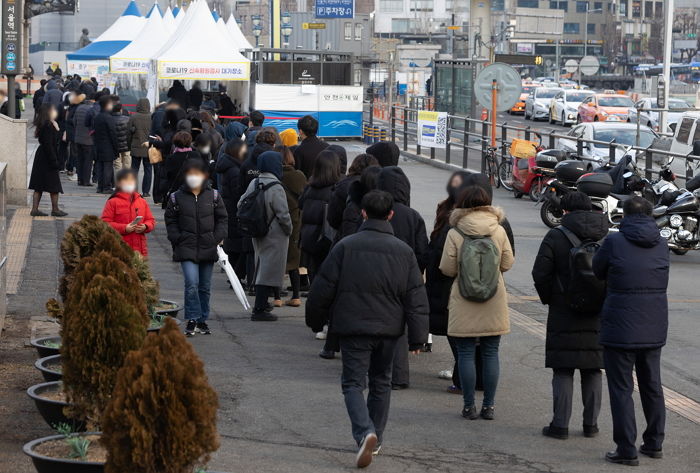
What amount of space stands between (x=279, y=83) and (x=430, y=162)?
27.7ft

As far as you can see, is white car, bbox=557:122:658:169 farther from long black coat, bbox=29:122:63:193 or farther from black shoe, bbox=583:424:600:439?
black shoe, bbox=583:424:600:439

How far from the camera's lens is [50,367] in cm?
837

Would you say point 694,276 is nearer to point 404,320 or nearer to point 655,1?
point 404,320

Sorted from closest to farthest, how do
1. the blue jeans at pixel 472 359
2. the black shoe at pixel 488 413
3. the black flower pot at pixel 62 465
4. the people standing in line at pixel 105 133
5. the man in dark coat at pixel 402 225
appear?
the black flower pot at pixel 62 465
the blue jeans at pixel 472 359
the black shoe at pixel 488 413
the man in dark coat at pixel 402 225
the people standing in line at pixel 105 133

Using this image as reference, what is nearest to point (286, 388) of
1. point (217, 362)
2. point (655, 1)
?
point (217, 362)

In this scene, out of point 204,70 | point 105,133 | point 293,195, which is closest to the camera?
point 293,195

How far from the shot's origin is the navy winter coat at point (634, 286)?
23.2ft

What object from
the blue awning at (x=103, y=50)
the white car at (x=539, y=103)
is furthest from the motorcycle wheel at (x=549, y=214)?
the white car at (x=539, y=103)

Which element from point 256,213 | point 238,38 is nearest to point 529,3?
point 238,38

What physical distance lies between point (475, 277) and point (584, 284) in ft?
2.37

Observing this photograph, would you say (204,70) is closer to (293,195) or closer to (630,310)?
(293,195)

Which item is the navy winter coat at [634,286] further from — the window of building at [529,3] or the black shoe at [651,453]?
the window of building at [529,3]

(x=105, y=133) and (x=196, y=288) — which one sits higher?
(x=105, y=133)

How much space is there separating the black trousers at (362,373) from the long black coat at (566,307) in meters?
1.15
